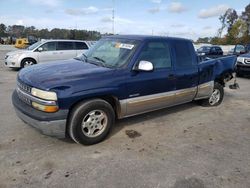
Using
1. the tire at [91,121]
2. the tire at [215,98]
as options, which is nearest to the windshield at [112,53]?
the tire at [91,121]

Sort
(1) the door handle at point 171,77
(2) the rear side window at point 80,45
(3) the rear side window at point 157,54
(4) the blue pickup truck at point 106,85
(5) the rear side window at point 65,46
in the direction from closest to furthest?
(4) the blue pickup truck at point 106,85, (3) the rear side window at point 157,54, (1) the door handle at point 171,77, (5) the rear side window at point 65,46, (2) the rear side window at point 80,45

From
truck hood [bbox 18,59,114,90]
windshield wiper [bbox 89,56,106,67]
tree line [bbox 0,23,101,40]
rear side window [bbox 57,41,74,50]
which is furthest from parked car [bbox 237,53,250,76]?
tree line [bbox 0,23,101,40]

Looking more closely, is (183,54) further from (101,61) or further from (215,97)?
(215,97)

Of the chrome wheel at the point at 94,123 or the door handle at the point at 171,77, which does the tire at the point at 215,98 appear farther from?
the chrome wheel at the point at 94,123

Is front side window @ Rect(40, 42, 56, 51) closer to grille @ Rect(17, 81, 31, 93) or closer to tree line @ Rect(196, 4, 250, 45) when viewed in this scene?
grille @ Rect(17, 81, 31, 93)

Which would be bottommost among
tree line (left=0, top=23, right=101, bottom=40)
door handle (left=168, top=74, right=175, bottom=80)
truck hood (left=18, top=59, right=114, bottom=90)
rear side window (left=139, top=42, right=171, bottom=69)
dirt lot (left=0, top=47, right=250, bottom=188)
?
dirt lot (left=0, top=47, right=250, bottom=188)

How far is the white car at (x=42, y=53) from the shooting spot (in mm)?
12031

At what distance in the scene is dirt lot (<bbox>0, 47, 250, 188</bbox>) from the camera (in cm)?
319

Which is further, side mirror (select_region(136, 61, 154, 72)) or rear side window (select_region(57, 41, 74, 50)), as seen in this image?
rear side window (select_region(57, 41, 74, 50))

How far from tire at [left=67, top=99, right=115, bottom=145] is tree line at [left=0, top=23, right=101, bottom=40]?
35.4 m

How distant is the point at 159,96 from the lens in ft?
16.0

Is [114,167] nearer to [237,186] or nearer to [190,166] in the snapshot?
Result: [190,166]

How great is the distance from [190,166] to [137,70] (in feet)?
5.78

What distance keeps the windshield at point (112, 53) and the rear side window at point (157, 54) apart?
22 cm
